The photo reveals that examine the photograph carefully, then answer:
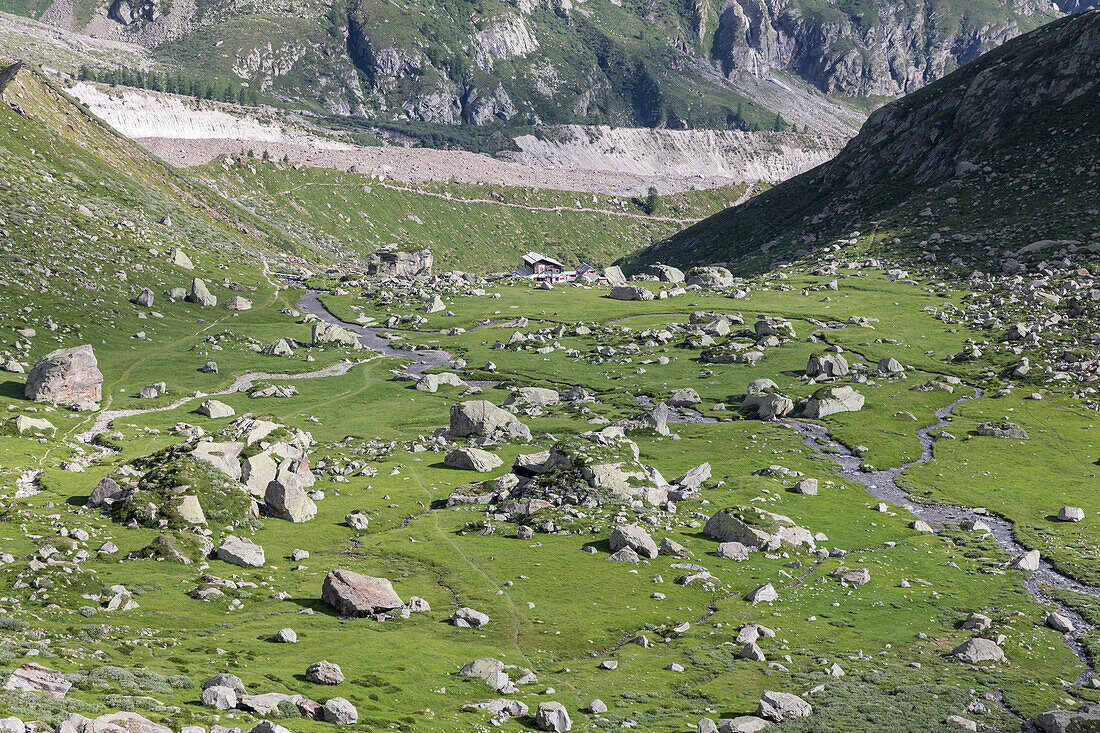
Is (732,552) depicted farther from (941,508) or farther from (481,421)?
(481,421)

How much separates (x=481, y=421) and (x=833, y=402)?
49.9m

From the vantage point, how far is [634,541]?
6906 cm

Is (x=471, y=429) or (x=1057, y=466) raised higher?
(x=1057, y=466)

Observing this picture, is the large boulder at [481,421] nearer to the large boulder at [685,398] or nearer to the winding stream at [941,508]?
the large boulder at [685,398]

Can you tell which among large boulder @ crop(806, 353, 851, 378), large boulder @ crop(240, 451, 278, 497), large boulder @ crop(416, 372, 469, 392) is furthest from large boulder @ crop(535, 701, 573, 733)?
large boulder @ crop(806, 353, 851, 378)

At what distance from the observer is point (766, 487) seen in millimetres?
87625

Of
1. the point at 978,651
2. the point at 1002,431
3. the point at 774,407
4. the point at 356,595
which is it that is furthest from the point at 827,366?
the point at 356,595

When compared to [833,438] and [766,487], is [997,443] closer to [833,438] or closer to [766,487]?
[833,438]

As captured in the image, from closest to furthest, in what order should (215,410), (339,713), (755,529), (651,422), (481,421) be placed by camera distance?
(339,713)
(755,529)
(481,421)
(651,422)
(215,410)

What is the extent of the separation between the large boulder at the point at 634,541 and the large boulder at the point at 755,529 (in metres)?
7.00

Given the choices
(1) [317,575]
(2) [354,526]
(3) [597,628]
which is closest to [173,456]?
(2) [354,526]

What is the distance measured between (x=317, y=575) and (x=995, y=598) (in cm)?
4857

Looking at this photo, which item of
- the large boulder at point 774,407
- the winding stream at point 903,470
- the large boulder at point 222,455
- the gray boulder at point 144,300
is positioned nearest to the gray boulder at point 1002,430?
the winding stream at point 903,470

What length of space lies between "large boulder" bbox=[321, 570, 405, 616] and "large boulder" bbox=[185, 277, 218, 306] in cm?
15297
